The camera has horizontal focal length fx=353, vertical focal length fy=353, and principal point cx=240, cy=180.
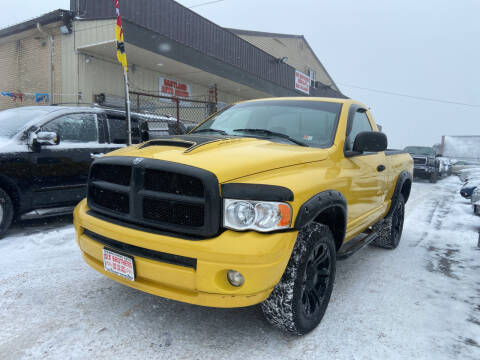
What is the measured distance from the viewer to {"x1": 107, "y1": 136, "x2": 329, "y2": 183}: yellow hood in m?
2.21

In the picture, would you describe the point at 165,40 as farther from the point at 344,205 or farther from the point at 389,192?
the point at 344,205

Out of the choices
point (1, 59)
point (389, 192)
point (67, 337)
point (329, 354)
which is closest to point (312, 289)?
point (329, 354)

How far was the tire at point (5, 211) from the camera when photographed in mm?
4246

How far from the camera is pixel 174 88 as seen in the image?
48.5ft

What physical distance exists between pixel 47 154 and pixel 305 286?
388cm

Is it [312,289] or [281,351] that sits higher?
[312,289]

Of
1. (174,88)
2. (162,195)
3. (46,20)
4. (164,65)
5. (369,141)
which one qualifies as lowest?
(162,195)

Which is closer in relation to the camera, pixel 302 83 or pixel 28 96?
pixel 28 96

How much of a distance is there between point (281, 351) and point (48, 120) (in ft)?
13.9

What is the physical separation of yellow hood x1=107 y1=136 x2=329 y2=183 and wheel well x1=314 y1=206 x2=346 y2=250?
1.41ft

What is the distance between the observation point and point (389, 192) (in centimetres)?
429

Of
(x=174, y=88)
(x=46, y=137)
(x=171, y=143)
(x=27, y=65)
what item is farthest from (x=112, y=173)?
(x=174, y=88)

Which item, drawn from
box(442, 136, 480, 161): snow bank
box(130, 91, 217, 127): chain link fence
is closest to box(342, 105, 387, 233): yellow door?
box(130, 91, 217, 127): chain link fence

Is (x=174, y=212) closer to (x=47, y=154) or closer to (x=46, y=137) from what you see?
(x=46, y=137)
